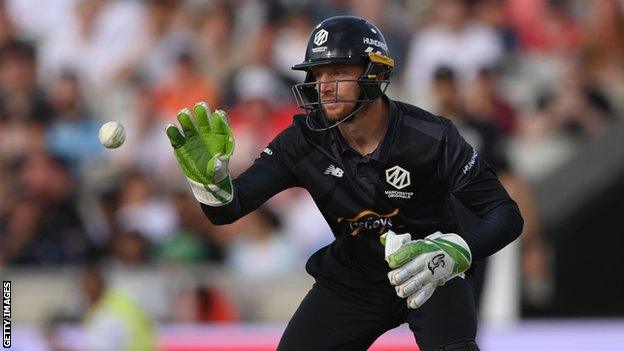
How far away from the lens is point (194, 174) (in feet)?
14.8

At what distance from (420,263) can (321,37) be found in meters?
1.12

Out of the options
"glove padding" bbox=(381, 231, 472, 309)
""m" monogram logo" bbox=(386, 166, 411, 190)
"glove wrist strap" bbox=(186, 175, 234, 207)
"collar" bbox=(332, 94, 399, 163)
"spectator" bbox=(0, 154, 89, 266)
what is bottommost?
"glove padding" bbox=(381, 231, 472, 309)

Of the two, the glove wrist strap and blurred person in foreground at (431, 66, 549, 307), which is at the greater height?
blurred person in foreground at (431, 66, 549, 307)

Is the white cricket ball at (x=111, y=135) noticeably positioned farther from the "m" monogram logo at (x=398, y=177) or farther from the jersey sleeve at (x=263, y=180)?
the "m" monogram logo at (x=398, y=177)

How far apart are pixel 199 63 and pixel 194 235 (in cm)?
180

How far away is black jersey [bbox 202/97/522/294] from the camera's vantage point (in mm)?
4676

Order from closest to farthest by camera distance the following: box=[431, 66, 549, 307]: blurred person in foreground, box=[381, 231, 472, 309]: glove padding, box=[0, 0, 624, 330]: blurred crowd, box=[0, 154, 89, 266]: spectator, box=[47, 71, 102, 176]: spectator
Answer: box=[381, 231, 472, 309]: glove padding → box=[431, 66, 549, 307]: blurred person in foreground → box=[0, 0, 624, 330]: blurred crowd → box=[0, 154, 89, 266]: spectator → box=[47, 71, 102, 176]: spectator

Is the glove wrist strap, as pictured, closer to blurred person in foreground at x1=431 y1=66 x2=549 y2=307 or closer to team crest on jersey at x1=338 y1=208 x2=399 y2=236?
team crest on jersey at x1=338 y1=208 x2=399 y2=236

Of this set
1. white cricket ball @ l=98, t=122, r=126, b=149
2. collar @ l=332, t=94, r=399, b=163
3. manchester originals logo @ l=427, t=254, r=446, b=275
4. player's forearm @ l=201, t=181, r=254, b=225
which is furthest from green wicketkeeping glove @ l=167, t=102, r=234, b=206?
manchester originals logo @ l=427, t=254, r=446, b=275

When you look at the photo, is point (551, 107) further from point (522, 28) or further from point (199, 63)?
point (199, 63)

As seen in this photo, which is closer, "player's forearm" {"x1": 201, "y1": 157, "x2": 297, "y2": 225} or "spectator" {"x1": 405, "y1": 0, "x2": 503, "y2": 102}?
"player's forearm" {"x1": 201, "y1": 157, "x2": 297, "y2": 225}

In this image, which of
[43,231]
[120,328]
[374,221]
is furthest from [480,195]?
[43,231]

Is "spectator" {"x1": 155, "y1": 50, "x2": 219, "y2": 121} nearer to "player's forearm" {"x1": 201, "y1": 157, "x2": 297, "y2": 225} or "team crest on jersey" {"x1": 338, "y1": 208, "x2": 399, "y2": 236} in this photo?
"player's forearm" {"x1": 201, "y1": 157, "x2": 297, "y2": 225}

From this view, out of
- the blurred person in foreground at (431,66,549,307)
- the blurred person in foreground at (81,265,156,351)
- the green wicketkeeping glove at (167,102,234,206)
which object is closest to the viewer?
the green wicketkeeping glove at (167,102,234,206)
